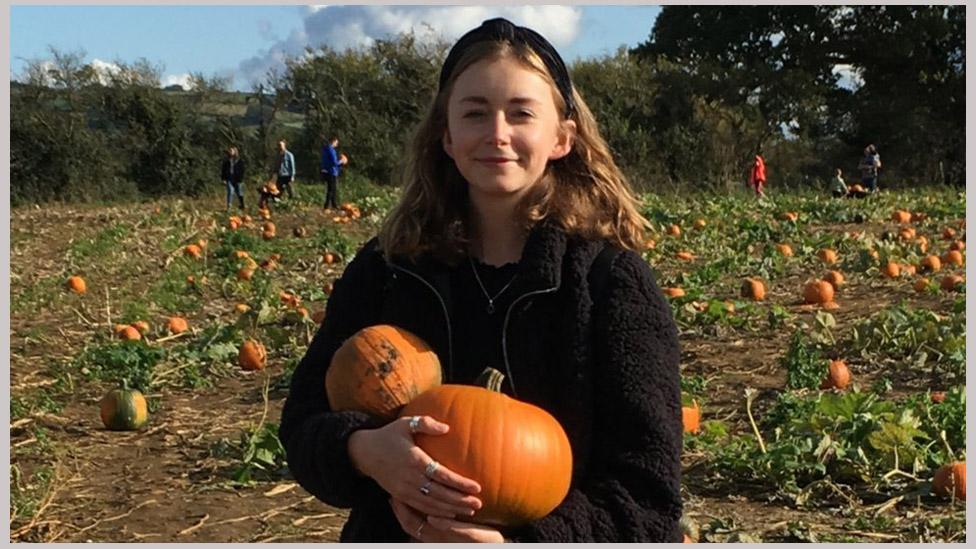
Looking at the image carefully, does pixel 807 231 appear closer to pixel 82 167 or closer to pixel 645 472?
pixel 645 472

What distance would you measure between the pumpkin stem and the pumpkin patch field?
0.92 m

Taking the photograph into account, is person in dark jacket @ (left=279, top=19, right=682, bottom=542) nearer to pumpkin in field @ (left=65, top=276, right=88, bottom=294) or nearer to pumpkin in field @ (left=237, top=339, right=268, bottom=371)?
pumpkin in field @ (left=237, top=339, right=268, bottom=371)

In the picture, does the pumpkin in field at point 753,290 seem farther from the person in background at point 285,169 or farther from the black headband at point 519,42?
the person in background at point 285,169

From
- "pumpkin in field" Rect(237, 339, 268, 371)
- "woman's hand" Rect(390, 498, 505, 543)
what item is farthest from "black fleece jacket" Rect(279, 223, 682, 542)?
"pumpkin in field" Rect(237, 339, 268, 371)

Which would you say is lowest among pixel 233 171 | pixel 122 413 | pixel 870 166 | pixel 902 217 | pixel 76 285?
Result: pixel 122 413

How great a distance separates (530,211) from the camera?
2266 millimetres

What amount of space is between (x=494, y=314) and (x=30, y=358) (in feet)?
18.3

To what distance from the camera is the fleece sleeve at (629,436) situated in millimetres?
2062

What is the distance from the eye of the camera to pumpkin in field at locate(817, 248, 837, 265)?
10025 mm

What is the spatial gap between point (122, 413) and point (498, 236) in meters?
3.56

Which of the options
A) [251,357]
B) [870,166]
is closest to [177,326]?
[251,357]

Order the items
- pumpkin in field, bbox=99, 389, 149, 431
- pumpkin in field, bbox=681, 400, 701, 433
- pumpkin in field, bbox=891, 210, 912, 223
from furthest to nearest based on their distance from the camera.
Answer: pumpkin in field, bbox=891, 210, 912, 223 → pumpkin in field, bbox=99, 389, 149, 431 → pumpkin in field, bbox=681, 400, 701, 433

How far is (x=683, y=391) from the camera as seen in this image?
5.49 m

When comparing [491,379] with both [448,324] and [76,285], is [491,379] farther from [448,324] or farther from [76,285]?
[76,285]
